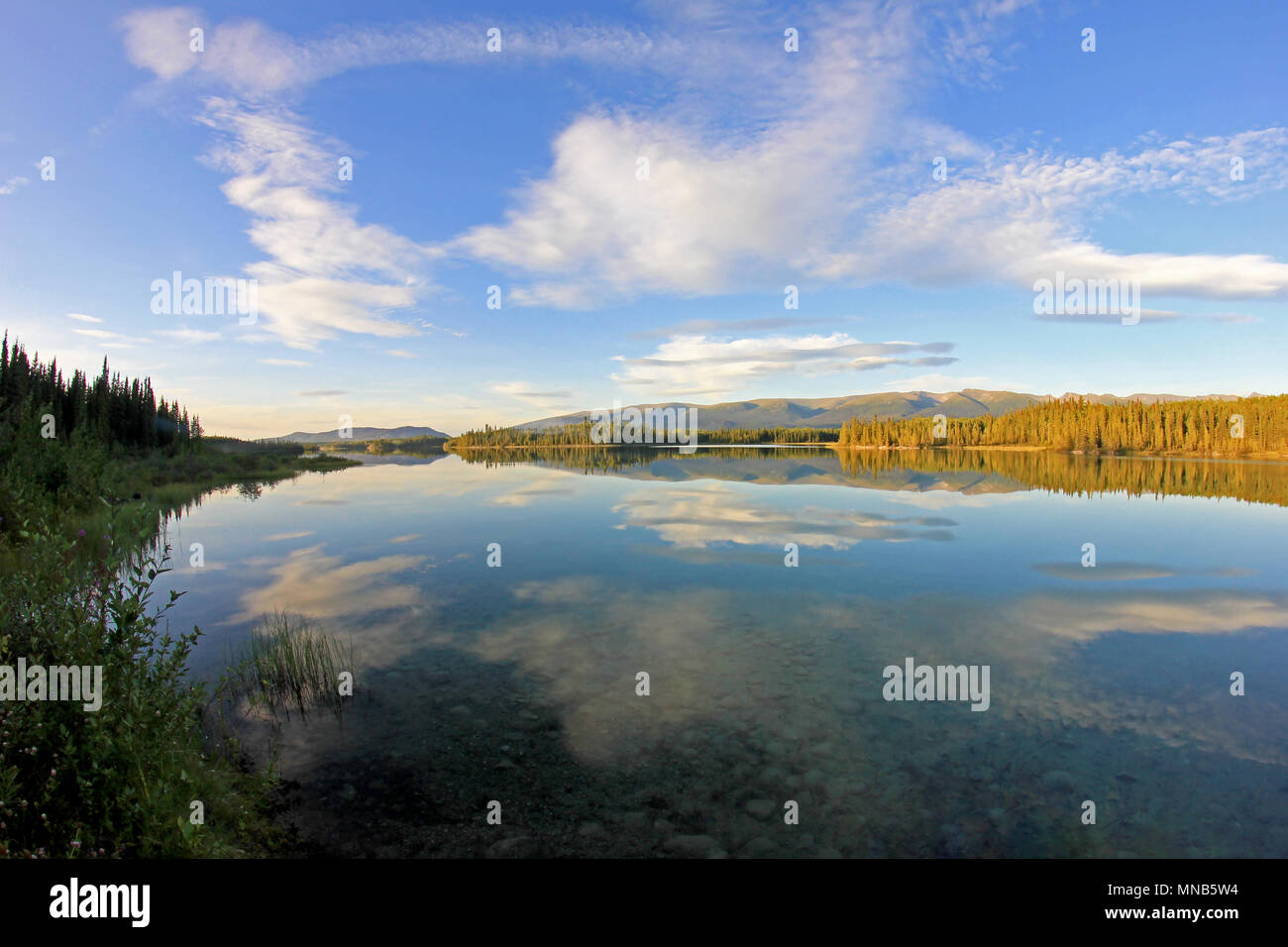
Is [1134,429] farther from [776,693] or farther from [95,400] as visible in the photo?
[95,400]

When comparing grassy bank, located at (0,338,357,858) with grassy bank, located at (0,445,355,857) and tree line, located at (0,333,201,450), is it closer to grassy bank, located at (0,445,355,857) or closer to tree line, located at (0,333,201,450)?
grassy bank, located at (0,445,355,857)

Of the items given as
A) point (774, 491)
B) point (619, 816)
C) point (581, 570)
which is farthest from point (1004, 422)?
point (619, 816)

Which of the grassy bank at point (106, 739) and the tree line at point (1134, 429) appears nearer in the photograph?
the grassy bank at point (106, 739)

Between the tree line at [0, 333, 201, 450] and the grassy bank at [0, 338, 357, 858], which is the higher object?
the tree line at [0, 333, 201, 450]

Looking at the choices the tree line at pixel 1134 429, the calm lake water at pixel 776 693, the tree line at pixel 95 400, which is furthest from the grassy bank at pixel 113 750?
the tree line at pixel 1134 429

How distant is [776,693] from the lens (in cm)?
1170

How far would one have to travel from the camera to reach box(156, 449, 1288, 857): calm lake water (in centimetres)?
777

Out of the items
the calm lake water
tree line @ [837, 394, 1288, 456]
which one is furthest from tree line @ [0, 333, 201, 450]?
tree line @ [837, 394, 1288, 456]

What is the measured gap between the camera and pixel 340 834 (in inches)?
297

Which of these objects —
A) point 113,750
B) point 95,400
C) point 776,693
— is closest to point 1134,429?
point 776,693

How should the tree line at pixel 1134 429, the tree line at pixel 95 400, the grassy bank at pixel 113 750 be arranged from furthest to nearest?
the tree line at pixel 1134 429 < the tree line at pixel 95 400 < the grassy bank at pixel 113 750

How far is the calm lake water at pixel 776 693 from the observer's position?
7766 millimetres

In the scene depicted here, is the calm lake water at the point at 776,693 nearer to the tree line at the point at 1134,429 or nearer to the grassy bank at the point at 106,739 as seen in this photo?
the grassy bank at the point at 106,739
